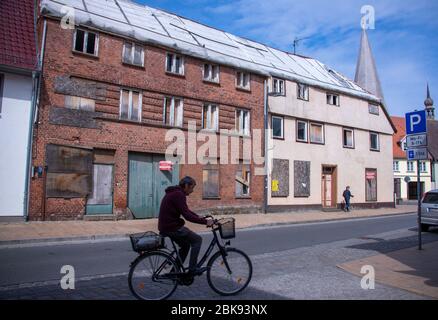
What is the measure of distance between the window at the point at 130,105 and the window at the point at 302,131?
11.9 meters

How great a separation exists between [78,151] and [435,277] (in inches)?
563

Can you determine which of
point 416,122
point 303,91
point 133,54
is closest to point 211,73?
point 133,54

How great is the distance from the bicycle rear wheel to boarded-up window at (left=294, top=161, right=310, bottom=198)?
21.1 meters

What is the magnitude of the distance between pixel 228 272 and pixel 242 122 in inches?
718

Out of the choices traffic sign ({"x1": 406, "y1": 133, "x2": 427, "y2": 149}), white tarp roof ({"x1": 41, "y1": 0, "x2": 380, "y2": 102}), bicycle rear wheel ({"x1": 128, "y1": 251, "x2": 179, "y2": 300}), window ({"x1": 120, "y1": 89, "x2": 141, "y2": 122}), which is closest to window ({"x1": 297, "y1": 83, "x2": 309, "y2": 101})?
white tarp roof ({"x1": 41, "y1": 0, "x2": 380, "y2": 102})

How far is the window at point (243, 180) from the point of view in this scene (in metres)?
23.2

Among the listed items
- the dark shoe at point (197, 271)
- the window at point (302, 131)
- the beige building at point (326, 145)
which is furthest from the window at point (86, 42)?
the dark shoe at point (197, 271)

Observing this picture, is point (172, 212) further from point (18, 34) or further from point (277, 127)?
point (277, 127)

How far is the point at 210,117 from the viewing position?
Answer: 22.3 meters

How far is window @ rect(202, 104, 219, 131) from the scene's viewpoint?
22062mm

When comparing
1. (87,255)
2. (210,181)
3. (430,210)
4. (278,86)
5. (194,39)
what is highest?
(194,39)

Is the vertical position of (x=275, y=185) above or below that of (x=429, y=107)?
below

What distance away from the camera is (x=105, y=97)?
59.8 feet

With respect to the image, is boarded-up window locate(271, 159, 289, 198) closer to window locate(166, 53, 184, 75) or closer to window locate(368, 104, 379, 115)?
window locate(166, 53, 184, 75)
